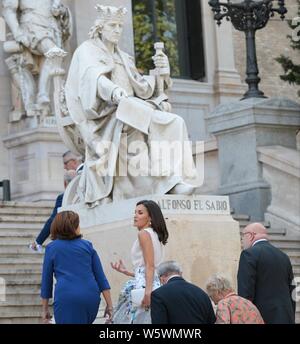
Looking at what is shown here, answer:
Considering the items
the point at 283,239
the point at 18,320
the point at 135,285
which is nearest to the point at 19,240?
the point at 18,320

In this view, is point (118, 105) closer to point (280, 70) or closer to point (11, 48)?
point (11, 48)

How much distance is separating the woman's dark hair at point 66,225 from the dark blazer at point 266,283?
1.49 metres

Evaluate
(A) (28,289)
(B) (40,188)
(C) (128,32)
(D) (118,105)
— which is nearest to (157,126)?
(D) (118,105)

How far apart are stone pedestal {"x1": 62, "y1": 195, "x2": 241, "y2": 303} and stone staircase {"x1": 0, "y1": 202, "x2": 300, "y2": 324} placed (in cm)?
99

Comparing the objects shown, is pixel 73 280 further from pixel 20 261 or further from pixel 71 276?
pixel 20 261

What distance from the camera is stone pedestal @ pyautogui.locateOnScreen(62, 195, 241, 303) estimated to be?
13930mm

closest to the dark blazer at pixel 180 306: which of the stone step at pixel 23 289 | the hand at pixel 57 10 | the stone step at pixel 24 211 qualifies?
the stone step at pixel 23 289

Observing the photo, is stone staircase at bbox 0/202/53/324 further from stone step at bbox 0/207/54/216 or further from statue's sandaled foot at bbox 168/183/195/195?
statue's sandaled foot at bbox 168/183/195/195

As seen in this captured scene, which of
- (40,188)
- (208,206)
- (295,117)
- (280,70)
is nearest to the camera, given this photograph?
(208,206)

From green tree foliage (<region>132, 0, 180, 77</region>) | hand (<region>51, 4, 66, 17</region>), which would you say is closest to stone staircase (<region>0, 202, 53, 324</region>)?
hand (<region>51, 4, 66, 17</region>)

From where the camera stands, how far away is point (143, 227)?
12156mm

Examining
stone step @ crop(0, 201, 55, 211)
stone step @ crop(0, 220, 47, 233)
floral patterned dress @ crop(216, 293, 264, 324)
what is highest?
stone step @ crop(0, 201, 55, 211)

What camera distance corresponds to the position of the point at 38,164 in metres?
22.2
